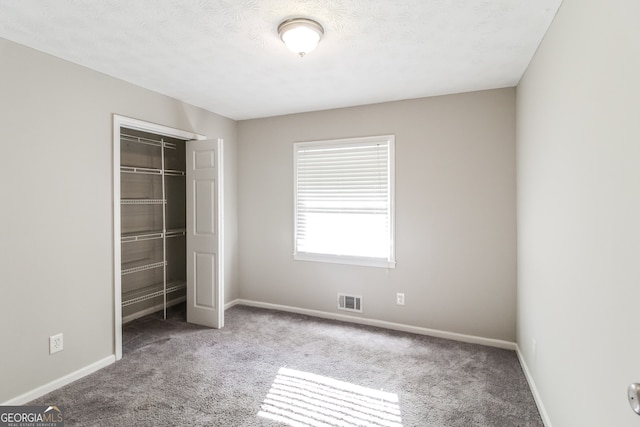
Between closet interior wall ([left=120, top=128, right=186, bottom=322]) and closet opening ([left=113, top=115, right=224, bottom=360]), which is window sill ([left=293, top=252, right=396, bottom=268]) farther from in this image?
closet interior wall ([left=120, top=128, right=186, bottom=322])

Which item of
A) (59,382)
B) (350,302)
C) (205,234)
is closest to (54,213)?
(59,382)

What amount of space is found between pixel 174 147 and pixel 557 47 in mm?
4151

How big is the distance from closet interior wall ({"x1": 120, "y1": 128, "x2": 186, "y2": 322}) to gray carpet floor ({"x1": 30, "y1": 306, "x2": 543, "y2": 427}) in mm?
661

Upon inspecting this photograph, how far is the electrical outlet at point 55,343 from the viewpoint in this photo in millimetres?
2494

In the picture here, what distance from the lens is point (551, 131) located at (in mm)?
2006

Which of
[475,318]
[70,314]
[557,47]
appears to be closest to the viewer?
[557,47]

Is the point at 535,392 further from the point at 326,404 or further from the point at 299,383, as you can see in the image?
the point at 299,383

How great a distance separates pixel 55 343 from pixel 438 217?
349 cm

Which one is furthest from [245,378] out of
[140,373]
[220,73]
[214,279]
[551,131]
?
[551,131]

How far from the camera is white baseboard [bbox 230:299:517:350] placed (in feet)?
10.6

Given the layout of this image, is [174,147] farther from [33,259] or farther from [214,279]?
[33,259]

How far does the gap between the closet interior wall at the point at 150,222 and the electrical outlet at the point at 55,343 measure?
107 centimetres

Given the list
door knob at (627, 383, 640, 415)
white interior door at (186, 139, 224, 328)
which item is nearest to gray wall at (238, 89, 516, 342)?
white interior door at (186, 139, 224, 328)

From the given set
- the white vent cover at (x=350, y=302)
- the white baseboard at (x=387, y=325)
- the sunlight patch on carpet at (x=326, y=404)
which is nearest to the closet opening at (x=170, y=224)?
the white baseboard at (x=387, y=325)
